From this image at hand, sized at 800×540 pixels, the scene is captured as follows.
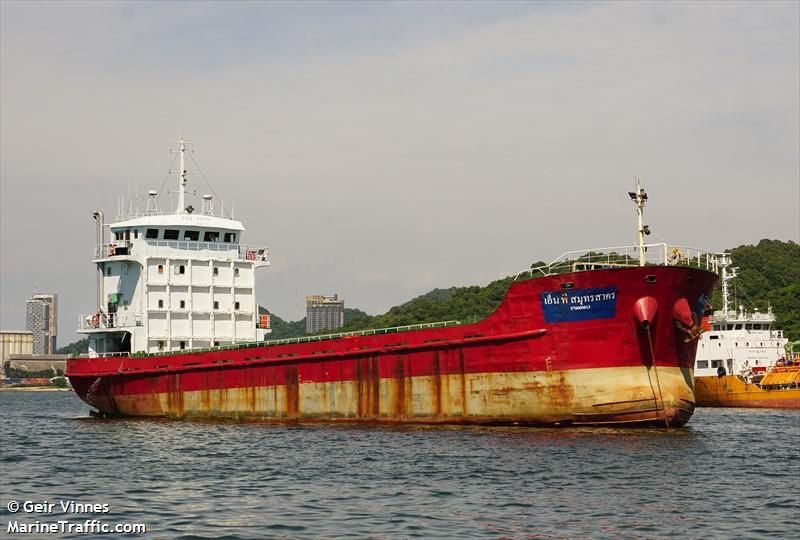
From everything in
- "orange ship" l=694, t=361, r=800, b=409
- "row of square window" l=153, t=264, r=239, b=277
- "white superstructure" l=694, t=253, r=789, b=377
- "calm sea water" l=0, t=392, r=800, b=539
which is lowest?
"calm sea water" l=0, t=392, r=800, b=539

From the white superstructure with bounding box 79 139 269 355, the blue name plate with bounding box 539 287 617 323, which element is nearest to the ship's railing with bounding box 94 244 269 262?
the white superstructure with bounding box 79 139 269 355

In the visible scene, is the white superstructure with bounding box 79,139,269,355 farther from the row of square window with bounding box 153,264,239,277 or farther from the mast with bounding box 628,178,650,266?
the mast with bounding box 628,178,650,266

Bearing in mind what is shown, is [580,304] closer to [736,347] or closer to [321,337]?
[321,337]

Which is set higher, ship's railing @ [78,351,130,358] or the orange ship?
ship's railing @ [78,351,130,358]

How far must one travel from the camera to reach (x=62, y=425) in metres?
47.8

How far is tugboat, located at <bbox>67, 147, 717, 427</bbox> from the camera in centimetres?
3378

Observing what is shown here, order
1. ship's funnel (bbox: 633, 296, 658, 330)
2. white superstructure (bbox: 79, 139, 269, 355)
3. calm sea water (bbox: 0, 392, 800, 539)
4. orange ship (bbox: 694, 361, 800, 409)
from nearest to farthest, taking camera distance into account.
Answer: calm sea water (bbox: 0, 392, 800, 539) → ship's funnel (bbox: 633, 296, 658, 330) → white superstructure (bbox: 79, 139, 269, 355) → orange ship (bbox: 694, 361, 800, 409)

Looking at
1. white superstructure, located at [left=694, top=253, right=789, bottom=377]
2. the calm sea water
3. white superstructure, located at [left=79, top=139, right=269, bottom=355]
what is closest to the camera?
the calm sea water

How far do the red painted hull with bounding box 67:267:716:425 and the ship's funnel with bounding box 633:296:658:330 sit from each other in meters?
0.14

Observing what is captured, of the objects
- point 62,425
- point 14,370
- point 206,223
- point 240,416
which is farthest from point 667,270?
point 14,370

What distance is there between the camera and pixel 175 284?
161ft

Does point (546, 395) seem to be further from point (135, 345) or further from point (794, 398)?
point (794, 398)

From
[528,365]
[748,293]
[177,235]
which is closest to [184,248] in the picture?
[177,235]

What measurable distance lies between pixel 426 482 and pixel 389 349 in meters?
14.7
